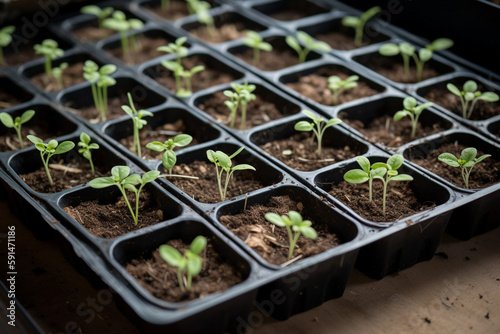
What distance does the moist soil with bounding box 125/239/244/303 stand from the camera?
1638mm

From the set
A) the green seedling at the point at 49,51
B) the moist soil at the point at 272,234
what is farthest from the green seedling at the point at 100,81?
the moist soil at the point at 272,234

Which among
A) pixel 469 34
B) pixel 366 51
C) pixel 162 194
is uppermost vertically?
pixel 469 34

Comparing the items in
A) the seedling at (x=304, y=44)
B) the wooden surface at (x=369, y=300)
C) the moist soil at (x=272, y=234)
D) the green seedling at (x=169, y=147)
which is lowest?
the wooden surface at (x=369, y=300)

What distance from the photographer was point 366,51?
2.73m

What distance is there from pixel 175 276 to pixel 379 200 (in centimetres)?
68

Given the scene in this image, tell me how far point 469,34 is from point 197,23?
1196 mm

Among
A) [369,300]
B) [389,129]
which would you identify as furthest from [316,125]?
[369,300]

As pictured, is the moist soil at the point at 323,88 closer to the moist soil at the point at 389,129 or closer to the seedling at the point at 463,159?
the moist soil at the point at 389,129

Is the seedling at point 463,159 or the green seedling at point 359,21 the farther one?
the green seedling at point 359,21

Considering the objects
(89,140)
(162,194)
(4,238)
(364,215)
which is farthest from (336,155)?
(4,238)

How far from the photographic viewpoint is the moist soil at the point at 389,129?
2298mm

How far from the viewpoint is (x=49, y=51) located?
8.05ft

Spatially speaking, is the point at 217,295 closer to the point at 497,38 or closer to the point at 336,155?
the point at 336,155

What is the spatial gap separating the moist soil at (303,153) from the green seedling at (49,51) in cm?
89
